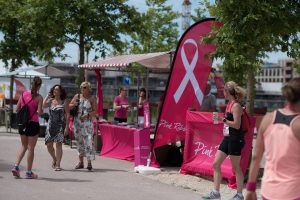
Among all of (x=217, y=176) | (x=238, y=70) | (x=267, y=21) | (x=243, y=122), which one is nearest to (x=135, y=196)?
(x=217, y=176)

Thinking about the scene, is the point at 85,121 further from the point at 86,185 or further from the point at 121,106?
the point at 121,106

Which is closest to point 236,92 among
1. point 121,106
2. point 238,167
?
→ point 238,167

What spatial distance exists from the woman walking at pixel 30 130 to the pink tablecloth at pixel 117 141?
3271 millimetres

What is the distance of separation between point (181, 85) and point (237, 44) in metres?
1.66

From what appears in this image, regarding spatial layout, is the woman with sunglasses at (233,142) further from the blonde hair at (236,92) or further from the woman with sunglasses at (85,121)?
the woman with sunglasses at (85,121)

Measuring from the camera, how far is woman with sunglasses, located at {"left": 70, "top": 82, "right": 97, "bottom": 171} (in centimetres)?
1088

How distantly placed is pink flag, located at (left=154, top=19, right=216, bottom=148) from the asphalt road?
120cm

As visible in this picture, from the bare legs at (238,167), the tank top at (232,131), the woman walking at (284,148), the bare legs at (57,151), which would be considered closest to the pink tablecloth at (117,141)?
the bare legs at (57,151)

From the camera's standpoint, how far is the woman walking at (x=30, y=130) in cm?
945

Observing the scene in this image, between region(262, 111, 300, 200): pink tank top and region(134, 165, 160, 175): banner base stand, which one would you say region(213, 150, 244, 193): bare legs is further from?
region(262, 111, 300, 200): pink tank top

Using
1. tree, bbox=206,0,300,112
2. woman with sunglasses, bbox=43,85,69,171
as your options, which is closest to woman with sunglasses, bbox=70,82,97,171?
woman with sunglasses, bbox=43,85,69,171

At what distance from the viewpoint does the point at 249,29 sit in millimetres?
9781

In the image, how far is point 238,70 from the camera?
10.0 m

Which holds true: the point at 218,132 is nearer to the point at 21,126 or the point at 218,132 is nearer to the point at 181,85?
the point at 181,85
